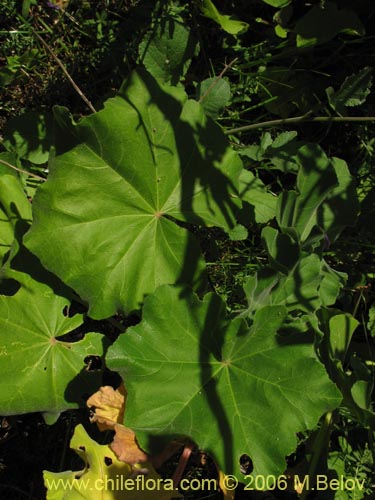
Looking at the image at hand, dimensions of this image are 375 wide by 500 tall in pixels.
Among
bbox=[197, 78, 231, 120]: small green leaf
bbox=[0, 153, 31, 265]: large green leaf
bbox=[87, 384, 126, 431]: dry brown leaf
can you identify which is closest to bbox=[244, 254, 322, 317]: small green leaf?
bbox=[87, 384, 126, 431]: dry brown leaf

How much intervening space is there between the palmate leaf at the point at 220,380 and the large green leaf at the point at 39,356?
308 millimetres

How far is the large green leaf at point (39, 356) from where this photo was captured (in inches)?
75.6

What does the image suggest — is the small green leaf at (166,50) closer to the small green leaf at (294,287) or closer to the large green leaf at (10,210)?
the large green leaf at (10,210)

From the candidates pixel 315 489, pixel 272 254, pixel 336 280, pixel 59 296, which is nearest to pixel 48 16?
pixel 59 296

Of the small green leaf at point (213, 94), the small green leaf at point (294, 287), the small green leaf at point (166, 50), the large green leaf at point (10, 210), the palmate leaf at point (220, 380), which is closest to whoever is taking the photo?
the palmate leaf at point (220, 380)

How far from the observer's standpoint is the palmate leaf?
5.65 feet

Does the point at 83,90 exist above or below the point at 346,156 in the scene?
above

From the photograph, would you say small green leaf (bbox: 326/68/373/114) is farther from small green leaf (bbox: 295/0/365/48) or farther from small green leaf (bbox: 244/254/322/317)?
small green leaf (bbox: 244/254/322/317)

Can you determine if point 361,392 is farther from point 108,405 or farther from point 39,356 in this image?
point 39,356

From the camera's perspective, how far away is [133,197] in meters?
1.92

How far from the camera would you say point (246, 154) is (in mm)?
2193

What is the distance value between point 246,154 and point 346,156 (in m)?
0.57

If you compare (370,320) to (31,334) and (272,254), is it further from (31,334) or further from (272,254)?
(31,334)

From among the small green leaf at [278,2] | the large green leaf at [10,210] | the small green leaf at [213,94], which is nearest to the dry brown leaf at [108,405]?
the large green leaf at [10,210]
